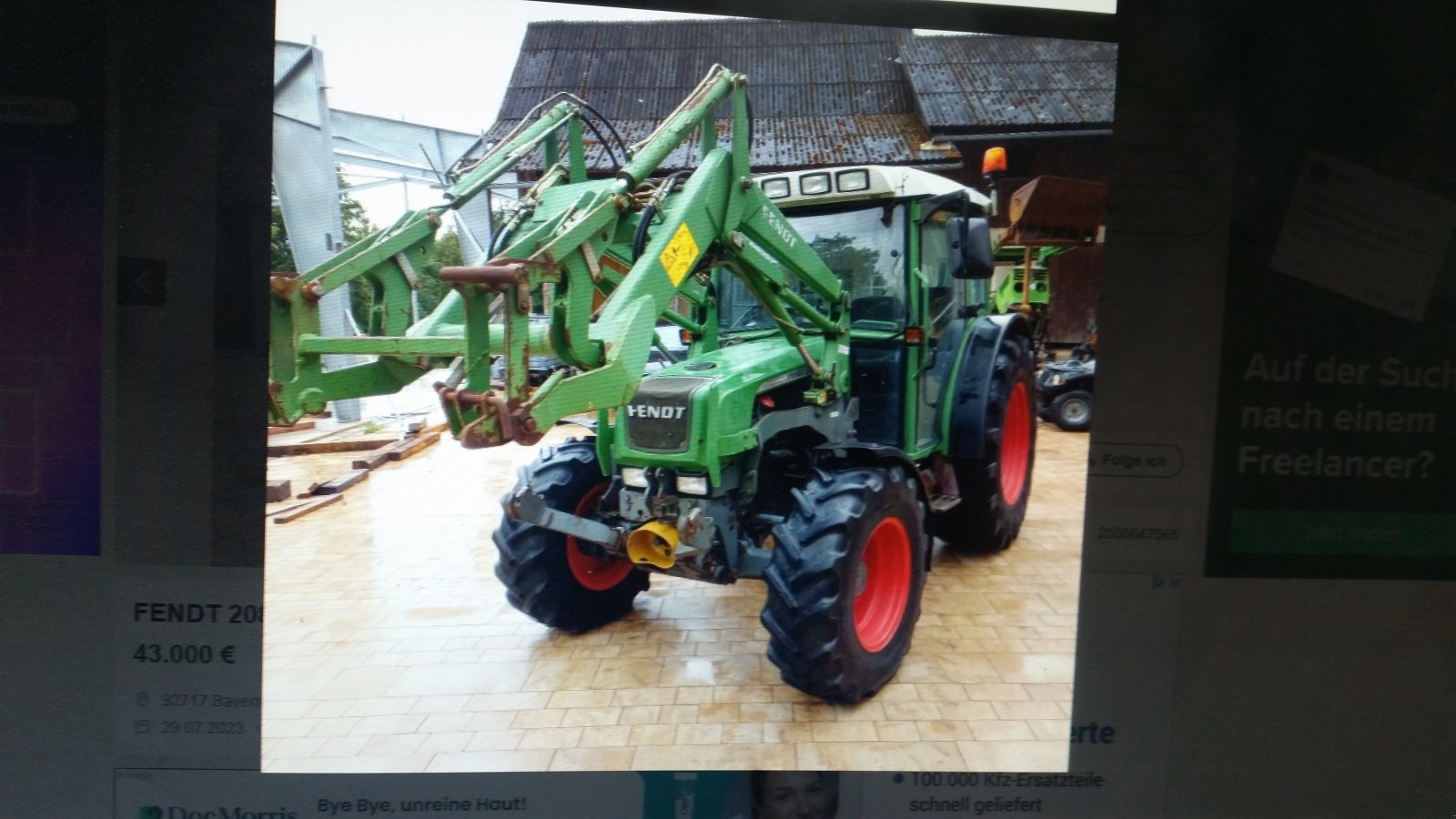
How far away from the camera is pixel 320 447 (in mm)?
1869

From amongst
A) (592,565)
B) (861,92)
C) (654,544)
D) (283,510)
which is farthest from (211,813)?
→ (861,92)

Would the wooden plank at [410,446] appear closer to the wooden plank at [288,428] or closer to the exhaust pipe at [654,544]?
the wooden plank at [288,428]

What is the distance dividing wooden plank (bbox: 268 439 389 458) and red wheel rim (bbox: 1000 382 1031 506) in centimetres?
253

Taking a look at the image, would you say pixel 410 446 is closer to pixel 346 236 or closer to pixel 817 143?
pixel 346 236

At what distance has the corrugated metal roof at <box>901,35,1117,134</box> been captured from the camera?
52.0 inches

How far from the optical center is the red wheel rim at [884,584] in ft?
6.93

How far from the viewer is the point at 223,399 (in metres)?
1.21

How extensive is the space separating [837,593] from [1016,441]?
1777 mm

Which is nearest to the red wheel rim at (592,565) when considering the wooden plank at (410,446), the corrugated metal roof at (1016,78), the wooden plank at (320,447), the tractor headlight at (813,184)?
the wooden plank at (410,446)

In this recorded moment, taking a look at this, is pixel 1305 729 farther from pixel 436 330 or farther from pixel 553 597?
pixel 436 330

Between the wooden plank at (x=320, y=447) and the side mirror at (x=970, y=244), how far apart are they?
1.90 metres

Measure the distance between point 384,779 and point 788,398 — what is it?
1.63 m

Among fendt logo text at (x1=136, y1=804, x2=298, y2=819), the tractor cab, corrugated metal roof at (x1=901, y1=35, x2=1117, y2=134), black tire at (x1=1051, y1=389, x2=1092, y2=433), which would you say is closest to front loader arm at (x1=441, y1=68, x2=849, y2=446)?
the tractor cab

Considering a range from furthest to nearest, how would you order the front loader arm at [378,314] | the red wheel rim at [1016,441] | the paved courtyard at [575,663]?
the red wheel rim at [1016,441]
the front loader arm at [378,314]
the paved courtyard at [575,663]
